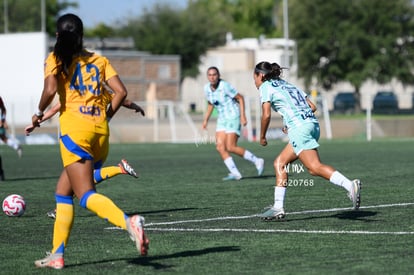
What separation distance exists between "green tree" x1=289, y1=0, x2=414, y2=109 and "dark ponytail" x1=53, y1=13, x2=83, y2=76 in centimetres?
6190

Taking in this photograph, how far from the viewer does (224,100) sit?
1891 centimetres

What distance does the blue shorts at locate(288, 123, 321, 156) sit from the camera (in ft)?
37.1

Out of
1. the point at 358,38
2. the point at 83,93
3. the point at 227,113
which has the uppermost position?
the point at 358,38

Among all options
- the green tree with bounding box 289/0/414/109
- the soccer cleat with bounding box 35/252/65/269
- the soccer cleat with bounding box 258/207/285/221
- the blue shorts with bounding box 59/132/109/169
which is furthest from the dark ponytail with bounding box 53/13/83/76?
the green tree with bounding box 289/0/414/109

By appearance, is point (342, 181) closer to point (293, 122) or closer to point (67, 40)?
point (293, 122)

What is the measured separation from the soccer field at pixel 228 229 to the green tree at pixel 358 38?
50.3 meters

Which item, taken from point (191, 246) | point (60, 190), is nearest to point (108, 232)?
point (191, 246)

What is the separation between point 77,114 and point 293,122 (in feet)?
12.4

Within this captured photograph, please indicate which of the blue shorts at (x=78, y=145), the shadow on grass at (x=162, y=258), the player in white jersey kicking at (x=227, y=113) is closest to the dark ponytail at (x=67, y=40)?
the blue shorts at (x=78, y=145)

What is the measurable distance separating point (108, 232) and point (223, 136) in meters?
8.39

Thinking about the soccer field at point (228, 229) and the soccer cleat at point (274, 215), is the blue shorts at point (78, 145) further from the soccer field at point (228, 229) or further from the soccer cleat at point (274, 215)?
the soccer cleat at point (274, 215)

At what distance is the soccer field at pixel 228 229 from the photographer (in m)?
8.34

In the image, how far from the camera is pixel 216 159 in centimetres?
2600

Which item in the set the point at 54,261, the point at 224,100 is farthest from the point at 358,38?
the point at 54,261
